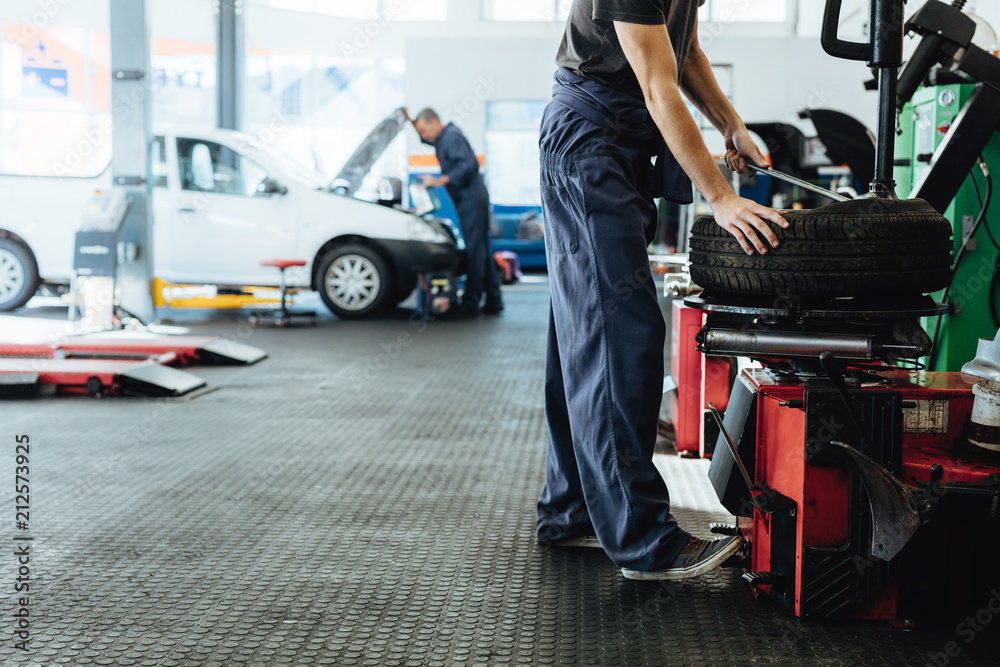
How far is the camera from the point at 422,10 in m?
16.2

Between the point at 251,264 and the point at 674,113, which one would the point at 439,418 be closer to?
the point at 674,113

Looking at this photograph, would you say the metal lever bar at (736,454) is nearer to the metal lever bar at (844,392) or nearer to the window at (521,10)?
the metal lever bar at (844,392)

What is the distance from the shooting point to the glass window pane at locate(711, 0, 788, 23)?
15.3 meters

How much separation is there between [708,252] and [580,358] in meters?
0.34

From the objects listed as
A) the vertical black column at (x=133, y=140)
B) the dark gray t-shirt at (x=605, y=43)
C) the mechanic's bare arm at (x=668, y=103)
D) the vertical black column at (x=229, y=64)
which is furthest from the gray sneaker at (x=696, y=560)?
the vertical black column at (x=229, y=64)

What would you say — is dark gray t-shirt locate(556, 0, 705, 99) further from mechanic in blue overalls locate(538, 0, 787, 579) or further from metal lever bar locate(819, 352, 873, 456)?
metal lever bar locate(819, 352, 873, 456)

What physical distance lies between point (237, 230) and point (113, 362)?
109 inches

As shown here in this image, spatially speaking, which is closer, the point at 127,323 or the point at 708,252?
the point at 708,252

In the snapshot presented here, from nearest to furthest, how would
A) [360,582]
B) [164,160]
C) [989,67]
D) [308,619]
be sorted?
[308,619], [360,582], [989,67], [164,160]

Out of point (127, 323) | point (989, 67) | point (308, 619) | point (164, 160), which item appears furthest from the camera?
point (164, 160)

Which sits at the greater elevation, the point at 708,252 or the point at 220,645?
the point at 708,252

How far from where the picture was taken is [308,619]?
1.71 meters

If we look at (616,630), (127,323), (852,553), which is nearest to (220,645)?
(616,630)

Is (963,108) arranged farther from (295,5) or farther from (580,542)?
(295,5)
